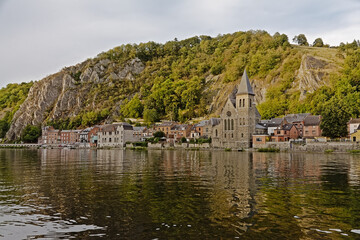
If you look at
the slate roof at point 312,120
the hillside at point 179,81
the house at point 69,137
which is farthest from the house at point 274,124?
the house at point 69,137

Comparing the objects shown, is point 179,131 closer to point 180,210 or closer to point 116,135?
point 116,135

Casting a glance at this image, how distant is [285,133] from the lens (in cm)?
7494

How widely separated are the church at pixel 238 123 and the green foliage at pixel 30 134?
91828mm

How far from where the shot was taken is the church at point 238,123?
8391cm

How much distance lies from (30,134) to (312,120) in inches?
4689

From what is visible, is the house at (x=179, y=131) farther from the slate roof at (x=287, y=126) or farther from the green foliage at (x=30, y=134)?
the green foliage at (x=30, y=134)

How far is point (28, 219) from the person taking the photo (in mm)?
12430

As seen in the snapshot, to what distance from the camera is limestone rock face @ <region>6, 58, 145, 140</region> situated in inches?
6181

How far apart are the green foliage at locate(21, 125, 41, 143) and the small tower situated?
9816 centimetres

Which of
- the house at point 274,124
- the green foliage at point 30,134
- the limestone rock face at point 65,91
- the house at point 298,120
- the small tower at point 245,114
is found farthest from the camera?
the limestone rock face at point 65,91

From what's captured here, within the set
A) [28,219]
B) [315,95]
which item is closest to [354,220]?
[28,219]

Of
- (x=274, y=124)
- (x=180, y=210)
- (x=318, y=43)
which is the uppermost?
(x=318, y=43)

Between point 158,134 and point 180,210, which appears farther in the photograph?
point 158,134

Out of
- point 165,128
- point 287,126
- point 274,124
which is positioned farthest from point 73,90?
point 287,126
